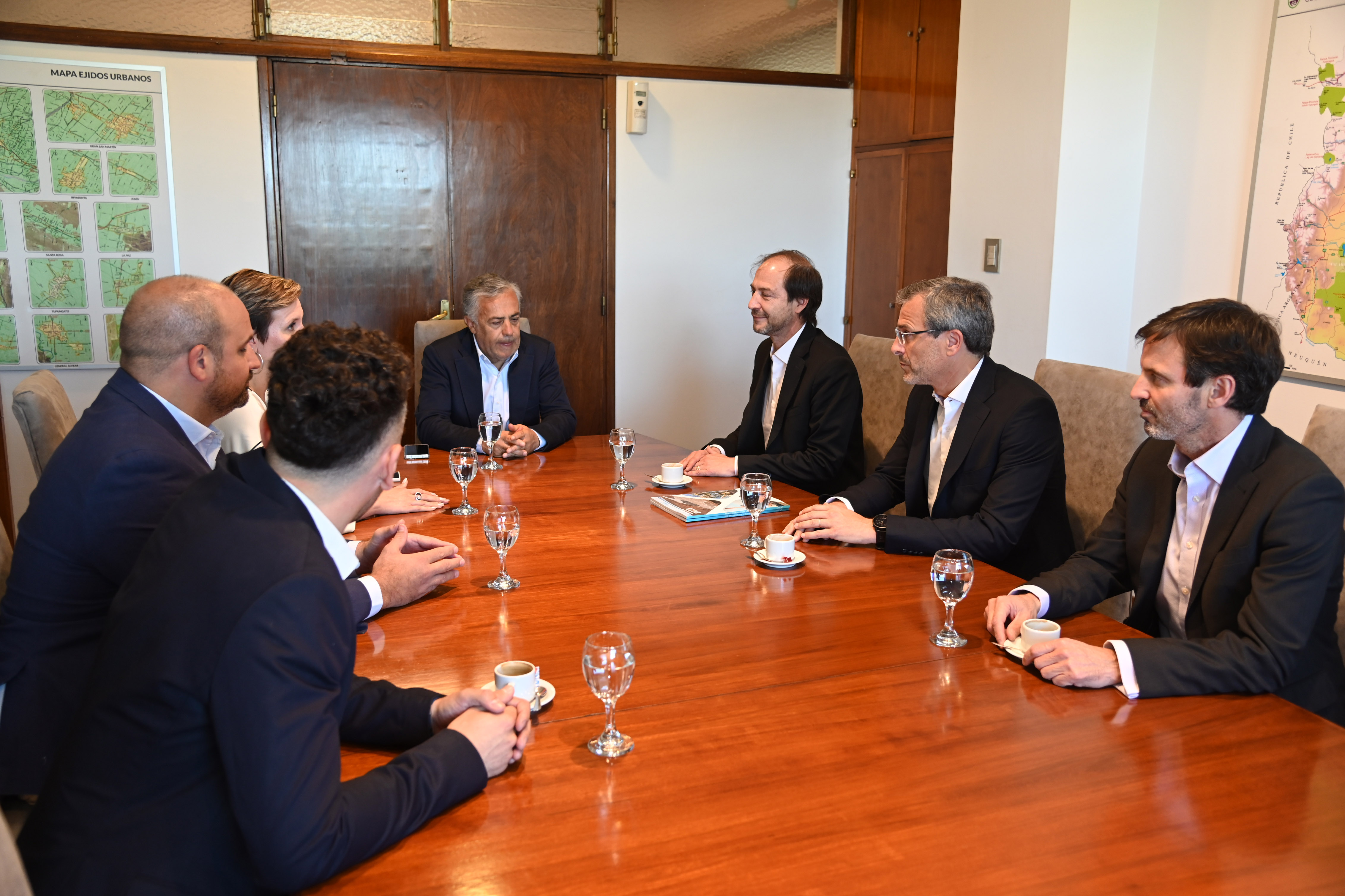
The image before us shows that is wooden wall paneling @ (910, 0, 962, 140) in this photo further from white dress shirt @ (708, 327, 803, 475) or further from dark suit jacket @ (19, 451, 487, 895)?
dark suit jacket @ (19, 451, 487, 895)

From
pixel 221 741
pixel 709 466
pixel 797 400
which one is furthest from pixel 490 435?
pixel 221 741

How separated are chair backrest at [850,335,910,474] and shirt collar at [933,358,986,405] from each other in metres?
0.80

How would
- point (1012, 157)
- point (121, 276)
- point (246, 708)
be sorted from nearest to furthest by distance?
point (246, 708)
point (1012, 157)
point (121, 276)

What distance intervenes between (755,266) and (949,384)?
2959 mm

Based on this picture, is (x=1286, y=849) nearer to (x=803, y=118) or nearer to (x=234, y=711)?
(x=234, y=711)

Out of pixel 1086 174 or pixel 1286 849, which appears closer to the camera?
pixel 1286 849

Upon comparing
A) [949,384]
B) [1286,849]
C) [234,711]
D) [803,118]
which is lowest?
[1286,849]

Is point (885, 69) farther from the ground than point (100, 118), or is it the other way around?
point (885, 69)

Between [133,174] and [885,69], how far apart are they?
3666 mm

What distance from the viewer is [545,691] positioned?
1522 millimetres

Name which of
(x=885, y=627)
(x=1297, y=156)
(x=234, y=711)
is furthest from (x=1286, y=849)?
(x=1297, y=156)

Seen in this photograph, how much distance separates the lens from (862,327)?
560 centimetres

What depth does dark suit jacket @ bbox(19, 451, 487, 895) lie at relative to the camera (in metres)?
1.07

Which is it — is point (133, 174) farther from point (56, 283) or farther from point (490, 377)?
point (490, 377)
